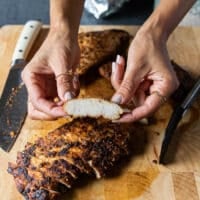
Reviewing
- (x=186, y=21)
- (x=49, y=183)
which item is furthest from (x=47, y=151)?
(x=186, y=21)

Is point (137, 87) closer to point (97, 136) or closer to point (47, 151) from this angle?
point (97, 136)

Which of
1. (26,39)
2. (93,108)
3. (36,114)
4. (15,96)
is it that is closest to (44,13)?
(26,39)

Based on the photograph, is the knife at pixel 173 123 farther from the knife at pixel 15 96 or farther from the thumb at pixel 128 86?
the knife at pixel 15 96

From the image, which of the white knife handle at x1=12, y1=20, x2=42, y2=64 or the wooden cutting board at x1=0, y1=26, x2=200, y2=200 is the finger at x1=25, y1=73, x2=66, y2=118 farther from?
the white knife handle at x1=12, y1=20, x2=42, y2=64

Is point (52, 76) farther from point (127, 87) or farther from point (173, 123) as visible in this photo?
point (173, 123)

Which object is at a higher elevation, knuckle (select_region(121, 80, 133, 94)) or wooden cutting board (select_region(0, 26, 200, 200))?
knuckle (select_region(121, 80, 133, 94))

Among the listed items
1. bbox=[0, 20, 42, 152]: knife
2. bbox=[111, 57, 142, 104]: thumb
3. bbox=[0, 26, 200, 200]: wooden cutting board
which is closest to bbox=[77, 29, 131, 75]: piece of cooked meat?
bbox=[0, 26, 200, 200]: wooden cutting board
